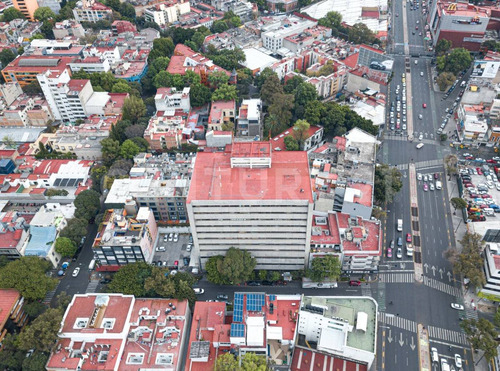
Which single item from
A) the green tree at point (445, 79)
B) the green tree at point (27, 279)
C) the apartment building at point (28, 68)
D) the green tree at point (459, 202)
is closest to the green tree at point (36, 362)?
the green tree at point (27, 279)

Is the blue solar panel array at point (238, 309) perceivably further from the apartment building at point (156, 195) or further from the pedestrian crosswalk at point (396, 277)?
the pedestrian crosswalk at point (396, 277)

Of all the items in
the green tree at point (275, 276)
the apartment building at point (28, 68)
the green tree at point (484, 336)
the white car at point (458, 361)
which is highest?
the apartment building at point (28, 68)

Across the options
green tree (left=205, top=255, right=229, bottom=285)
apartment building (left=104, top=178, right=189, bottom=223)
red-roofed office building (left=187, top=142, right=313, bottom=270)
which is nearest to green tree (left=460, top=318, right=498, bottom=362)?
red-roofed office building (left=187, top=142, right=313, bottom=270)

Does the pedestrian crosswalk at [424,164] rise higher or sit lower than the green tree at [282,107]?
lower

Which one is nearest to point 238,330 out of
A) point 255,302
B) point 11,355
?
point 255,302

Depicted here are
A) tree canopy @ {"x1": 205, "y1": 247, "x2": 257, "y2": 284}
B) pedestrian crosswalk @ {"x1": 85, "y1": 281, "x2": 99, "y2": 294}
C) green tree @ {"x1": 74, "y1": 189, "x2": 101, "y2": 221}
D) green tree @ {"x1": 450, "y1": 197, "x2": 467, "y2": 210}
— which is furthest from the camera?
green tree @ {"x1": 450, "y1": 197, "x2": 467, "y2": 210}

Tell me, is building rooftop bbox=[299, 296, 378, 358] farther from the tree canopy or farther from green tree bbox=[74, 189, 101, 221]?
green tree bbox=[74, 189, 101, 221]

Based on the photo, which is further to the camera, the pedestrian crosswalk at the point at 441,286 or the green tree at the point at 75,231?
the green tree at the point at 75,231
